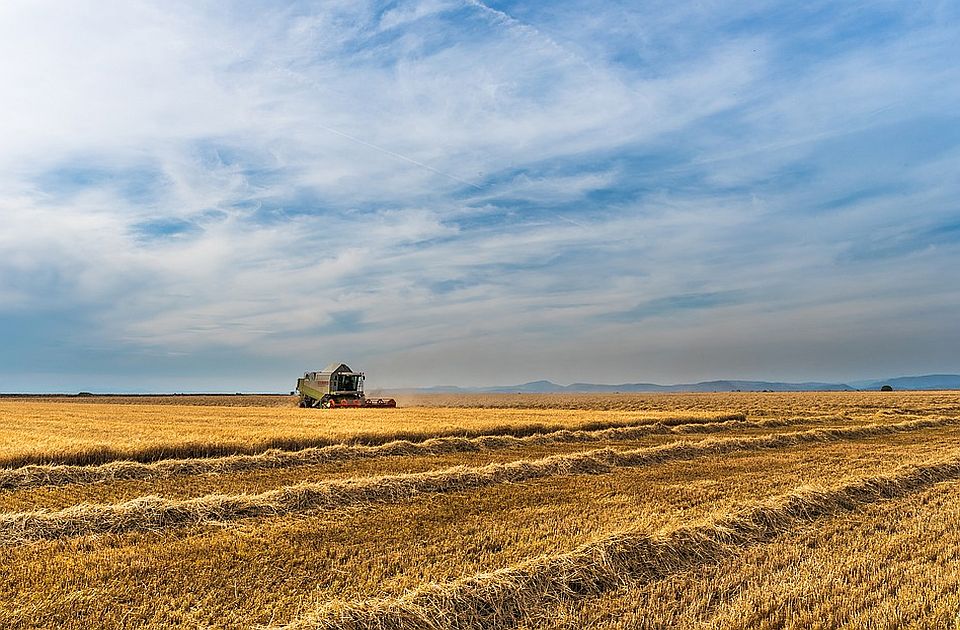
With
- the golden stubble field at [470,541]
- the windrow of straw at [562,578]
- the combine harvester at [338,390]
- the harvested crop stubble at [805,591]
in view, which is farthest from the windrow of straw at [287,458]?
the combine harvester at [338,390]

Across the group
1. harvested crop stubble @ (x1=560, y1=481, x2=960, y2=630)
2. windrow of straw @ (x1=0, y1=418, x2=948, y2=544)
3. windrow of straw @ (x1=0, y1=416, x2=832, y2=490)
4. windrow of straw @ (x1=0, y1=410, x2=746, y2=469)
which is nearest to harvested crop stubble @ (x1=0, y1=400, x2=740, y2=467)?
windrow of straw @ (x1=0, y1=410, x2=746, y2=469)

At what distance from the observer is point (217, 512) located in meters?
8.82

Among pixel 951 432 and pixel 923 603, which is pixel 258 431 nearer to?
pixel 923 603

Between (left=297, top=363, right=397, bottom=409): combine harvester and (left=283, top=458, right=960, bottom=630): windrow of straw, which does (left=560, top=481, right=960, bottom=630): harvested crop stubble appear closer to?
(left=283, top=458, right=960, bottom=630): windrow of straw

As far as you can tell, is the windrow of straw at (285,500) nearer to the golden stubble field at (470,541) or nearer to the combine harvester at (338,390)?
the golden stubble field at (470,541)

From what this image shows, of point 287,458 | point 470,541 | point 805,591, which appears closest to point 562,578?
point 470,541

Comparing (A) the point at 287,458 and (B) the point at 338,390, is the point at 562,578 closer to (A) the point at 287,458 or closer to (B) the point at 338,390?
(A) the point at 287,458

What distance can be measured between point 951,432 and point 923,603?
882 inches

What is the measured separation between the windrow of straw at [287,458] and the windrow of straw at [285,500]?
3.61m

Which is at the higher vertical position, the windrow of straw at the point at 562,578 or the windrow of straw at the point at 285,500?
the windrow of straw at the point at 285,500

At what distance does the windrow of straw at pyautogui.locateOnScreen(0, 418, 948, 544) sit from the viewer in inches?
319

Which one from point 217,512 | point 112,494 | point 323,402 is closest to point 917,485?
point 217,512

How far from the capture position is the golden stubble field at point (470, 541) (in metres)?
5.52

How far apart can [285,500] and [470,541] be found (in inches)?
130
